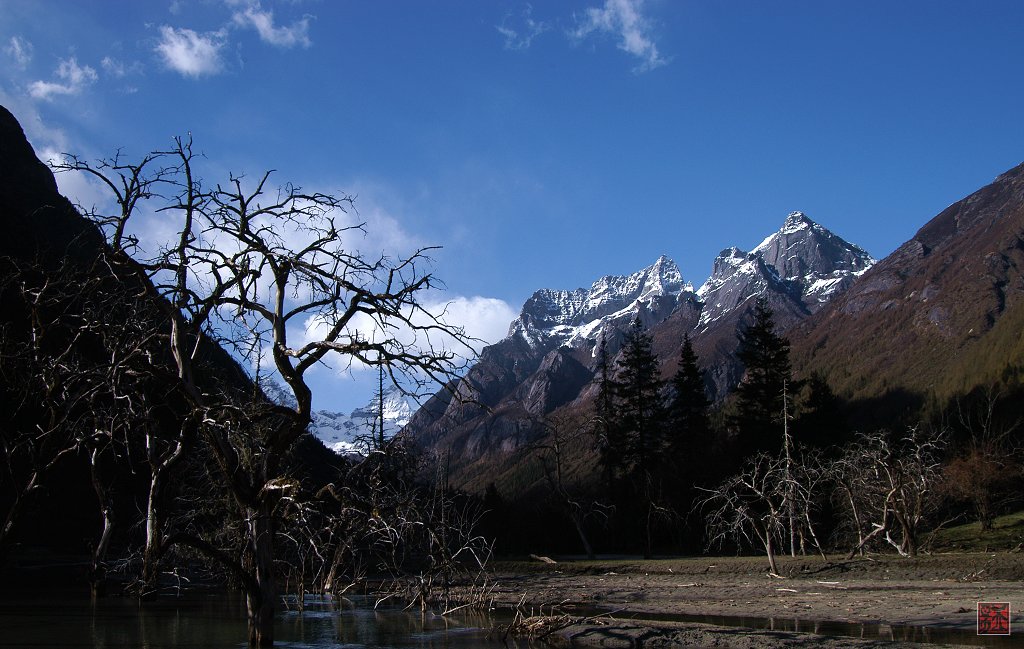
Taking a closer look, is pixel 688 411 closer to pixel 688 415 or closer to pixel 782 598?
→ pixel 688 415

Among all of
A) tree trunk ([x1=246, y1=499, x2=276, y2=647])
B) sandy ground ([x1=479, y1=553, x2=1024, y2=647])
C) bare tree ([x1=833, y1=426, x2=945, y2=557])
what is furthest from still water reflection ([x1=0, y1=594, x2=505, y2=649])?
bare tree ([x1=833, y1=426, x2=945, y2=557])

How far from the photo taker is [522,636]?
19.0 meters

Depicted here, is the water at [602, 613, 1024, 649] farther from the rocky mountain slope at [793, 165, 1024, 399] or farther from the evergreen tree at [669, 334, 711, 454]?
the rocky mountain slope at [793, 165, 1024, 399]

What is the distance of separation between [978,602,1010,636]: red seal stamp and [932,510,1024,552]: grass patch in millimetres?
17016

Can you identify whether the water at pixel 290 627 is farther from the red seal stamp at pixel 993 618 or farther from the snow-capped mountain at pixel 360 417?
the snow-capped mountain at pixel 360 417

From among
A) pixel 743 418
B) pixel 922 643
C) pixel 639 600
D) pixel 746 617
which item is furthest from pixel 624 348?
pixel 922 643

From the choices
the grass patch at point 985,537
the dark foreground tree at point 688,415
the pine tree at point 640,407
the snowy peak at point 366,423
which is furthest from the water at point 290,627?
the dark foreground tree at point 688,415

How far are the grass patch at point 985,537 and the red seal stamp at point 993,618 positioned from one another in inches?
670

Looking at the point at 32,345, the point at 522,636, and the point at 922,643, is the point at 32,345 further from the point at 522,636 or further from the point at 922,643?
the point at 922,643

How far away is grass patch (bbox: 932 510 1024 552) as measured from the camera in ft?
119

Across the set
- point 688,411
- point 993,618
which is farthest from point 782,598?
point 688,411

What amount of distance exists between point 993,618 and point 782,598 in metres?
7.20

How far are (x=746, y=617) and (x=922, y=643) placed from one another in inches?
257

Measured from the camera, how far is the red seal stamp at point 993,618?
56.3ft
